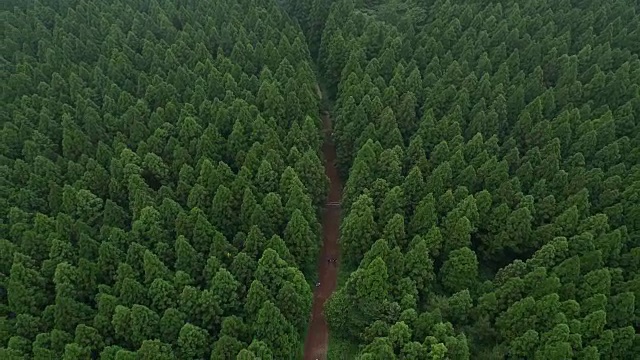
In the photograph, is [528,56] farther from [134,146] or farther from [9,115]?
[9,115]

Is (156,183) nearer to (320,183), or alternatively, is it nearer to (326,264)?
(320,183)

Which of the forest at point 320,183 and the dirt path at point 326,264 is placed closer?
the forest at point 320,183

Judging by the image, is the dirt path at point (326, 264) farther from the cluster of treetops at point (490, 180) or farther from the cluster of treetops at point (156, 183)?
the cluster of treetops at point (490, 180)

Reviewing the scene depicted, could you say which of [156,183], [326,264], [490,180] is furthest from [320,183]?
[490,180]

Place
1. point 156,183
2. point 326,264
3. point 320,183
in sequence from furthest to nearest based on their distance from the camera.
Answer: point 320,183 → point 156,183 → point 326,264

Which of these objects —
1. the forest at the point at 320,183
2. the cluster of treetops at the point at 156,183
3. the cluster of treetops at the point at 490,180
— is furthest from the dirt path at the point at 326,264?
the cluster of treetops at the point at 490,180

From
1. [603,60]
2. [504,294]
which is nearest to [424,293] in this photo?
[504,294]
